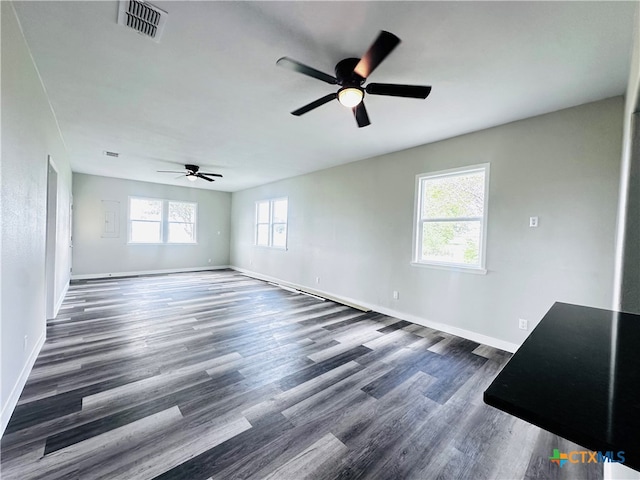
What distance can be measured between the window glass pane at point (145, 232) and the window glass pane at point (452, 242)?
7.37 m

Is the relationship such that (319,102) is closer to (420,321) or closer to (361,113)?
(361,113)

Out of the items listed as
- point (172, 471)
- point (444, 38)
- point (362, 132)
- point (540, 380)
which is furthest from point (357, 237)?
point (540, 380)

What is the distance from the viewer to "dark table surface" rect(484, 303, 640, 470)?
0.50 m

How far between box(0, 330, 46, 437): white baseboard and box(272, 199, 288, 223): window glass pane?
4972 millimetres

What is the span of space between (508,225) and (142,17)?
390cm

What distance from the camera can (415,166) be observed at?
4.20 metres

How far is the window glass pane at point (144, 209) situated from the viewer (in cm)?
756

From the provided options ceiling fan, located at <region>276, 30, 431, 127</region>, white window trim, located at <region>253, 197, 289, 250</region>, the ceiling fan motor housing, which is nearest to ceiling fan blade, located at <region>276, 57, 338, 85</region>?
ceiling fan, located at <region>276, 30, 431, 127</region>

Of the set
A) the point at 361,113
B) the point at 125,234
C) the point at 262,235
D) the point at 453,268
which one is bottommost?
the point at 453,268

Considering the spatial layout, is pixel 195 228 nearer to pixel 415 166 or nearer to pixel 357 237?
pixel 357 237

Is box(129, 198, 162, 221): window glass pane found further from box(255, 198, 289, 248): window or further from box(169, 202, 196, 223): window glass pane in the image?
box(255, 198, 289, 248): window

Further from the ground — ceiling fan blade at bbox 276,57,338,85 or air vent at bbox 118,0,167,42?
air vent at bbox 118,0,167,42

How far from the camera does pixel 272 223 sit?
747 cm

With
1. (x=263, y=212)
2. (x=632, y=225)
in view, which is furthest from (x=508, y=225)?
(x=263, y=212)
